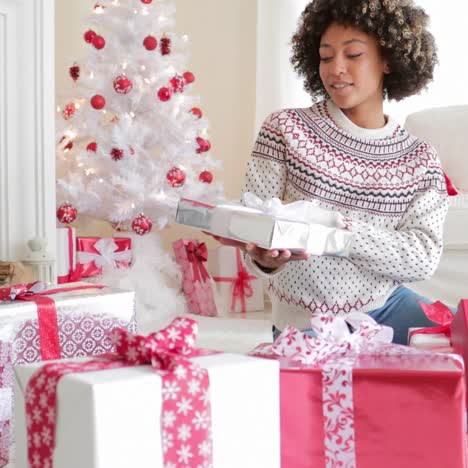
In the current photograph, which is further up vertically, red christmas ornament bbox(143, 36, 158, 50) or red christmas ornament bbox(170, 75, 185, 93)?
red christmas ornament bbox(143, 36, 158, 50)

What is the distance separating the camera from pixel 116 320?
4.23 ft

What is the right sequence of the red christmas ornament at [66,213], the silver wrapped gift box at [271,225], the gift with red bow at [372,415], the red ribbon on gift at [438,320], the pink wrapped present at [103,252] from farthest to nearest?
the pink wrapped present at [103,252]
the red christmas ornament at [66,213]
the red ribbon on gift at [438,320]
the silver wrapped gift box at [271,225]
the gift with red bow at [372,415]

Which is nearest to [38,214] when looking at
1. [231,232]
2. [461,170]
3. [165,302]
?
[165,302]

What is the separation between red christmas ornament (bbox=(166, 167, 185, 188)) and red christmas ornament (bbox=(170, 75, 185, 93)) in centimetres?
32

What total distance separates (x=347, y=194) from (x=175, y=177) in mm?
1670

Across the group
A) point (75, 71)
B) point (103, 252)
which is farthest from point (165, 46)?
point (103, 252)

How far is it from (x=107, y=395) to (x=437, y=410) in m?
0.38

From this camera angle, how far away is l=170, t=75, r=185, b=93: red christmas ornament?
3201 mm

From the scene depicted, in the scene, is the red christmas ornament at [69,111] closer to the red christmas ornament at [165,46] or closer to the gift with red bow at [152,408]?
the red christmas ornament at [165,46]

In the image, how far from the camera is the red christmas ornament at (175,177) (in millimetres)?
3150

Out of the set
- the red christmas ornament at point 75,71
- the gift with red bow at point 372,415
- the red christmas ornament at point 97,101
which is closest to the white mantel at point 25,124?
the red christmas ornament at point 97,101

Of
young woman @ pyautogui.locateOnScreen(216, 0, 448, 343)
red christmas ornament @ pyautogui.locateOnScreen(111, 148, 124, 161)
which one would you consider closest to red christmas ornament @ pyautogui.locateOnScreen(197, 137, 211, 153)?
red christmas ornament @ pyautogui.locateOnScreen(111, 148, 124, 161)

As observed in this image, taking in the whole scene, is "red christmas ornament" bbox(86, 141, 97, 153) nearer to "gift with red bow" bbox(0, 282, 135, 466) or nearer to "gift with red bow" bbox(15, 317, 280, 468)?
"gift with red bow" bbox(0, 282, 135, 466)

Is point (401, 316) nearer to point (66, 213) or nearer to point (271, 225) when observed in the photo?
point (271, 225)
